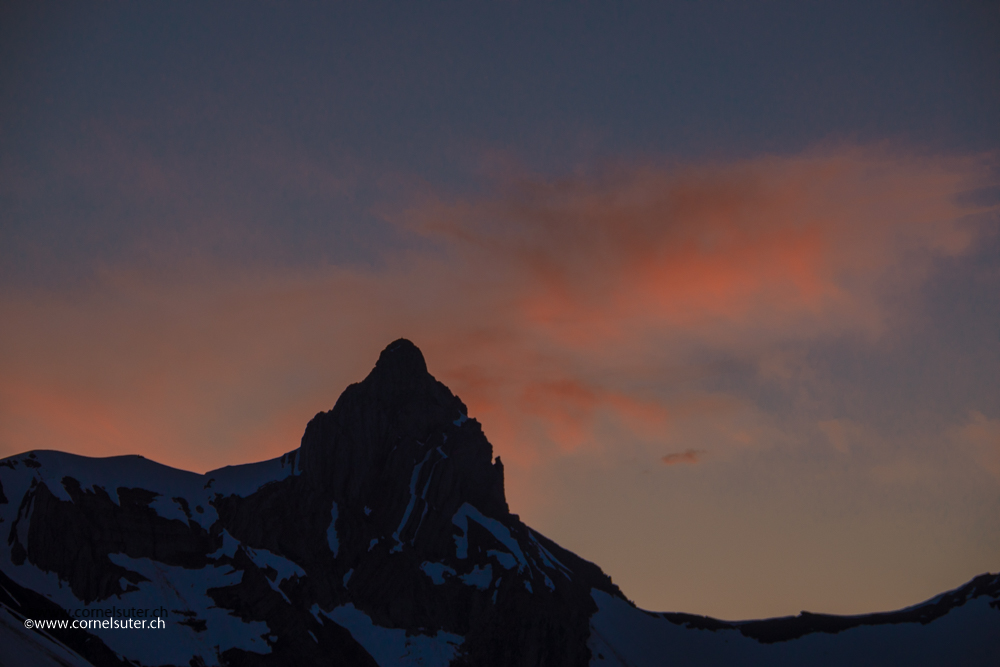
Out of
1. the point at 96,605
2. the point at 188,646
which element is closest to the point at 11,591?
the point at 96,605

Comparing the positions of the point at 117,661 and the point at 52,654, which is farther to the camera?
the point at 117,661

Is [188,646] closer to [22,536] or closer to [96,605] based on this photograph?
[96,605]

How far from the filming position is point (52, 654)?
547 feet

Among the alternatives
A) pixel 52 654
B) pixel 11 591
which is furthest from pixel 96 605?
pixel 52 654

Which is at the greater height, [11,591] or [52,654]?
[11,591]

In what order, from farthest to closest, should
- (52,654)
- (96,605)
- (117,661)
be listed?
(96,605) → (117,661) → (52,654)

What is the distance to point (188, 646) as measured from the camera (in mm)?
195625

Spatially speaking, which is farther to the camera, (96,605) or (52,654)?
(96,605)

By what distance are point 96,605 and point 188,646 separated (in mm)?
16958

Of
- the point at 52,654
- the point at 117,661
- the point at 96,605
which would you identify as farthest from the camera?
the point at 96,605

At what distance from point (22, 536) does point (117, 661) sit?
105 feet

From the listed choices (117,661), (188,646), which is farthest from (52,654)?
(188,646)

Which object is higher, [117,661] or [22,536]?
[22,536]

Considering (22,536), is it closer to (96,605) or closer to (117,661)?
(96,605)
